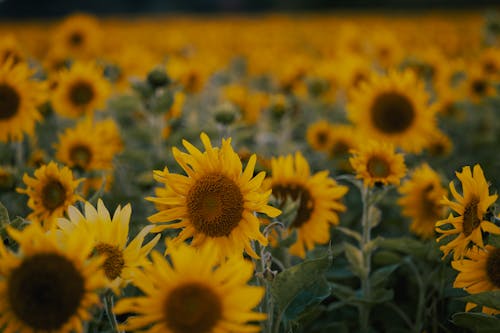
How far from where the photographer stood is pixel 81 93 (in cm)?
331

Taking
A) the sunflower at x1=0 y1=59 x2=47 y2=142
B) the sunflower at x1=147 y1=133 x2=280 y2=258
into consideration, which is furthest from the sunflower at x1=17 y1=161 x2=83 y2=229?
the sunflower at x1=0 y1=59 x2=47 y2=142

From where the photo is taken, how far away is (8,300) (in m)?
1.09

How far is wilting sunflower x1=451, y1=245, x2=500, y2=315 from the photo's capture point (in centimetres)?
151

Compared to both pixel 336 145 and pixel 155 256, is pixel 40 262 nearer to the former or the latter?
pixel 155 256

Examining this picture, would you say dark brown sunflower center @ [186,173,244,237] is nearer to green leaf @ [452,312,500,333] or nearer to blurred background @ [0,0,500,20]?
green leaf @ [452,312,500,333]

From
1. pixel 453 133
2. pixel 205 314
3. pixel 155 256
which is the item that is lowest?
pixel 453 133

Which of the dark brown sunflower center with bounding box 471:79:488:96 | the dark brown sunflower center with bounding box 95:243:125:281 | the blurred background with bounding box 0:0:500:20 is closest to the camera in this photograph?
the dark brown sunflower center with bounding box 95:243:125:281

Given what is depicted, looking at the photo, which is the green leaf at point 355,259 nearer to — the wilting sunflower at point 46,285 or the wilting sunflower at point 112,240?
the wilting sunflower at point 112,240

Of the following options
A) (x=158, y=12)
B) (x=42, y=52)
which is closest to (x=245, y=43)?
(x=42, y=52)

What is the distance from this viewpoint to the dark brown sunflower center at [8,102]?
8.38 ft

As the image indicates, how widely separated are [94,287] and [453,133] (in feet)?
14.9

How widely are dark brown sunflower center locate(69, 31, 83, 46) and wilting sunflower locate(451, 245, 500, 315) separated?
4140 mm

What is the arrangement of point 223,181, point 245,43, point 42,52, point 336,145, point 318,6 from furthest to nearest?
point 318,6 → point 245,43 → point 42,52 → point 336,145 → point 223,181

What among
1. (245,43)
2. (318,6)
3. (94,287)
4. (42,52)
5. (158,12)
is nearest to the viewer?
(94,287)
